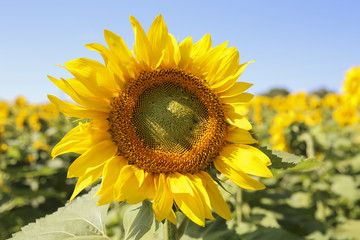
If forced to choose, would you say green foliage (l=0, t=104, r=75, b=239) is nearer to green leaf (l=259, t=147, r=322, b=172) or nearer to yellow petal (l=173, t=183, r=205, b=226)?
yellow petal (l=173, t=183, r=205, b=226)

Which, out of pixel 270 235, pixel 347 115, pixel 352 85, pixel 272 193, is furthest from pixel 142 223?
pixel 347 115

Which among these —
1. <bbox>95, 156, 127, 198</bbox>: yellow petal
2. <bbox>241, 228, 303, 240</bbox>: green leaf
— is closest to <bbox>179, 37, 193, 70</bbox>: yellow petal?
<bbox>95, 156, 127, 198</bbox>: yellow petal

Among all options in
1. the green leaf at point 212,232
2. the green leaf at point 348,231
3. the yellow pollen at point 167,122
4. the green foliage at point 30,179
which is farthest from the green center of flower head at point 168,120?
the green leaf at point 348,231

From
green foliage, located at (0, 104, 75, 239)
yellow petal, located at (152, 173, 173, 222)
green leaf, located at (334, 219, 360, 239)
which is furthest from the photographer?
green foliage, located at (0, 104, 75, 239)

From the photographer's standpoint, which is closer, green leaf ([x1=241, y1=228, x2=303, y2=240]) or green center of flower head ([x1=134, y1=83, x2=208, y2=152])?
green center of flower head ([x1=134, y1=83, x2=208, y2=152])

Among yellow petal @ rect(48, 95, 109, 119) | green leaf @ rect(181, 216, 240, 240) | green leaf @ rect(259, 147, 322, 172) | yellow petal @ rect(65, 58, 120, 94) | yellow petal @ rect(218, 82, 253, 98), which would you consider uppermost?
yellow petal @ rect(218, 82, 253, 98)

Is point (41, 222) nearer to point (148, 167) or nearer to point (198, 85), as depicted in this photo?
point (148, 167)

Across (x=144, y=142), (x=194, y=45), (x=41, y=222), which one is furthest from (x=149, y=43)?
(x=41, y=222)
